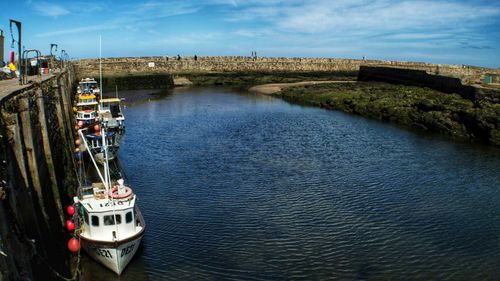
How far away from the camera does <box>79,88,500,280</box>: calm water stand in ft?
60.1

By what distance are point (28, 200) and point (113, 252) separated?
3.75m

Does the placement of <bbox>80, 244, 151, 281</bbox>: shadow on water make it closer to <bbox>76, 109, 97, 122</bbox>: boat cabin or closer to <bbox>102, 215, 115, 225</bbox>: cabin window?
<bbox>102, 215, 115, 225</bbox>: cabin window

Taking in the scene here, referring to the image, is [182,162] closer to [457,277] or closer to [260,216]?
[260,216]

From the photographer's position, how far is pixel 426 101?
164ft

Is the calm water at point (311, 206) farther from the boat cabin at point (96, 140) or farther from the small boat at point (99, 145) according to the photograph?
the boat cabin at point (96, 140)

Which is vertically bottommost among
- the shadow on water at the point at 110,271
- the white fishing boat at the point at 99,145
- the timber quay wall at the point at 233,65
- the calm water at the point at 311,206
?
the shadow on water at the point at 110,271

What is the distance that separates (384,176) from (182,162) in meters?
14.4

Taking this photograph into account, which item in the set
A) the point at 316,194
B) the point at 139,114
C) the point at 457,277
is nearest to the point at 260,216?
→ the point at 316,194

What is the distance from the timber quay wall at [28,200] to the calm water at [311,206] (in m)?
2.29

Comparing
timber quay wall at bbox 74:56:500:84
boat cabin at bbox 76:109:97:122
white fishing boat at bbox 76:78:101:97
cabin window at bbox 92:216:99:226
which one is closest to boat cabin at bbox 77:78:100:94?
white fishing boat at bbox 76:78:101:97

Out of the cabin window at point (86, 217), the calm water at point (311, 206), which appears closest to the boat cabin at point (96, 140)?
the calm water at point (311, 206)

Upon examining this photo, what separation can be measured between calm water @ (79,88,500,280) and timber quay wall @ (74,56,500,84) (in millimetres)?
56233

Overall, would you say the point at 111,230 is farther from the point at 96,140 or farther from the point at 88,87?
the point at 88,87

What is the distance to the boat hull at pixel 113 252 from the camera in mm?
16984
